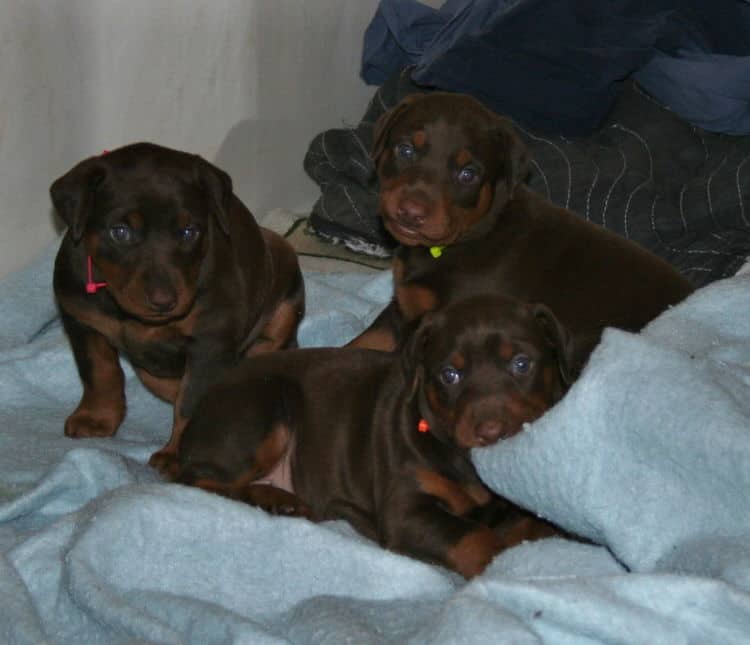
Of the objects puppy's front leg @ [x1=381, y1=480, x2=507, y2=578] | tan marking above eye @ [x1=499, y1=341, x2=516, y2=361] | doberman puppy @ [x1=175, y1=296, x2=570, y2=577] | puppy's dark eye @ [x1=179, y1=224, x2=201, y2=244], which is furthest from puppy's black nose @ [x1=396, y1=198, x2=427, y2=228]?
puppy's front leg @ [x1=381, y1=480, x2=507, y2=578]

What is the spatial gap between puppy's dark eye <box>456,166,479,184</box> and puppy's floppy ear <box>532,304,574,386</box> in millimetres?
934

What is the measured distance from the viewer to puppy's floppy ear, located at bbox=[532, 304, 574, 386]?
3.18m

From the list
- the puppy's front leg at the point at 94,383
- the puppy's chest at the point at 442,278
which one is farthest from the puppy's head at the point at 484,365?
the puppy's front leg at the point at 94,383

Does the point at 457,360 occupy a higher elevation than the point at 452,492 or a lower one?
higher

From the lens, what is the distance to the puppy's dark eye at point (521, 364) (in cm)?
312

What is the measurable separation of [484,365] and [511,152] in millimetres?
1202

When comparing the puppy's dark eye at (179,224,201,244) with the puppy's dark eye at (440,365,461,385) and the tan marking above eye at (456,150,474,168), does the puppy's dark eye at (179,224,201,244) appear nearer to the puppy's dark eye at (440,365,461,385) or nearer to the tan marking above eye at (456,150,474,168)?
the tan marking above eye at (456,150,474,168)

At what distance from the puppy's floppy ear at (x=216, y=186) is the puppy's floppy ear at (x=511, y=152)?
892mm

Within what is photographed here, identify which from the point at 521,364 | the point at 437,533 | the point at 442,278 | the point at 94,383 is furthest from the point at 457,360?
the point at 94,383

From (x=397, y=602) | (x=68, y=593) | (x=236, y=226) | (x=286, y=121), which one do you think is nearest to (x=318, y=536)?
(x=397, y=602)

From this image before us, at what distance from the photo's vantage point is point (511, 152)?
4.12 metres

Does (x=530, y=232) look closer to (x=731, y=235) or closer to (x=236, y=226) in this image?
(x=236, y=226)

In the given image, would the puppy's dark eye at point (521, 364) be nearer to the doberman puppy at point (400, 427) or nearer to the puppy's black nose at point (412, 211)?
the doberman puppy at point (400, 427)

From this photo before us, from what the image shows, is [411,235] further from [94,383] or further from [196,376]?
[94,383]
